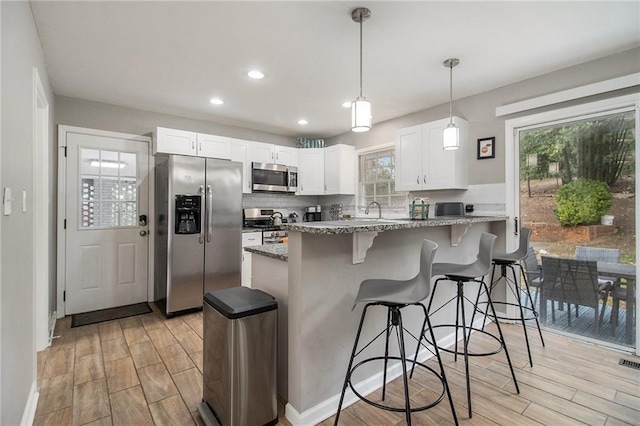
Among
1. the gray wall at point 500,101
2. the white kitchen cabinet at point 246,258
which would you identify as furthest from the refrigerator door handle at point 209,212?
the gray wall at point 500,101

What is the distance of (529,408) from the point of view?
184 centimetres

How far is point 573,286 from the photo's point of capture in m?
2.87

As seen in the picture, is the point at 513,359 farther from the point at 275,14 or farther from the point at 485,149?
the point at 275,14

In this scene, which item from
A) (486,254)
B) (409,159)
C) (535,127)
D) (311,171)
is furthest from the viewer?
(311,171)

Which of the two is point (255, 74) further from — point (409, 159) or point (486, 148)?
point (486, 148)

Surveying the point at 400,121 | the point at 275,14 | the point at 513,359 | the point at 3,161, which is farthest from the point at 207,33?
the point at 513,359

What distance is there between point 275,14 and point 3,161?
1670mm

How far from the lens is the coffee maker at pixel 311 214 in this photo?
5344 mm

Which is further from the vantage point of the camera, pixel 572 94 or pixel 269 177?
pixel 269 177

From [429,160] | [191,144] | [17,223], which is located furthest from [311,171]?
[17,223]

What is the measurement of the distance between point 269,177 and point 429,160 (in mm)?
2279

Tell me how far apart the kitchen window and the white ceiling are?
3.75 feet

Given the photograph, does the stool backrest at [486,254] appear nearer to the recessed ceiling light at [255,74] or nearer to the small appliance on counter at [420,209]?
the small appliance on counter at [420,209]

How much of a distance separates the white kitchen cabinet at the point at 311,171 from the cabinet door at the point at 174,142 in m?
1.69
